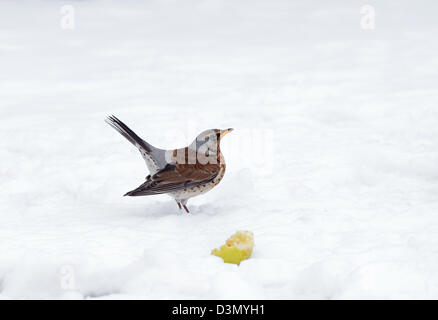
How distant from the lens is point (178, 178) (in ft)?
18.3

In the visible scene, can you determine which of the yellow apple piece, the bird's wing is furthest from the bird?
the yellow apple piece

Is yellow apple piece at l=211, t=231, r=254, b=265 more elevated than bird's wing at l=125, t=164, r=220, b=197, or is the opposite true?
bird's wing at l=125, t=164, r=220, b=197

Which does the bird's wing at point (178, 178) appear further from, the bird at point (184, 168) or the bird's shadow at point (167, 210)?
the bird's shadow at point (167, 210)

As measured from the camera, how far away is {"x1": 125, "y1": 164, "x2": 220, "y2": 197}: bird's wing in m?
5.50

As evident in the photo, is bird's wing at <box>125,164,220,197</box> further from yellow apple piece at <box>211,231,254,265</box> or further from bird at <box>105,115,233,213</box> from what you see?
yellow apple piece at <box>211,231,254,265</box>

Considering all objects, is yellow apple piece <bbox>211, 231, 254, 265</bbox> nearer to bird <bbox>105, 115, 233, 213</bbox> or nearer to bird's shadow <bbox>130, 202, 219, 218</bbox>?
bird <bbox>105, 115, 233, 213</bbox>

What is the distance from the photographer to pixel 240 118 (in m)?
10.8

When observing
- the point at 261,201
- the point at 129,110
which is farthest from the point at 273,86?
the point at 261,201

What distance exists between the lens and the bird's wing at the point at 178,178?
5496mm

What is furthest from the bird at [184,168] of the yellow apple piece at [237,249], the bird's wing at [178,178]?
the yellow apple piece at [237,249]

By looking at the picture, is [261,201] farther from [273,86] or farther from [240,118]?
[273,86]

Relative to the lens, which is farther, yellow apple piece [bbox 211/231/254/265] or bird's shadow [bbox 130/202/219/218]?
bird's shadow [bbox 130/202/219/218]

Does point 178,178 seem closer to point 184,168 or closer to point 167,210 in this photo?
point 184,168

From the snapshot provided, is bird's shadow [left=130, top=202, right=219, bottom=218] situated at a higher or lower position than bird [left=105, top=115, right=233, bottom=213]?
lower
